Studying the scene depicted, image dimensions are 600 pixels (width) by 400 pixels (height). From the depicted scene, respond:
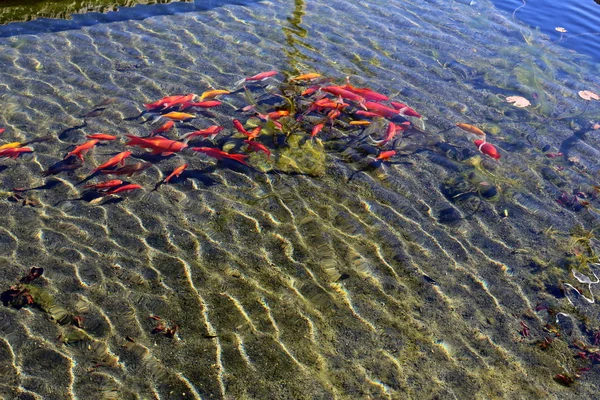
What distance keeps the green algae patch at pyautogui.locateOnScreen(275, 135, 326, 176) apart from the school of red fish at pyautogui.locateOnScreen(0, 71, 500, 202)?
12 cm

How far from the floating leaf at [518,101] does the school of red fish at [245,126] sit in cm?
111

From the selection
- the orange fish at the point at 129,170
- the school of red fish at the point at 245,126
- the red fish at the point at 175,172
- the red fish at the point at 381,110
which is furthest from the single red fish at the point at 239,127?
the red fish at the point at 381,110

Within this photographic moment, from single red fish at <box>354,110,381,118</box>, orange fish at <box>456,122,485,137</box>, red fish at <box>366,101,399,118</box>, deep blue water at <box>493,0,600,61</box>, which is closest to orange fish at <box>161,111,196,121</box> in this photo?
single red fish at <box>354,110,381,118</box>

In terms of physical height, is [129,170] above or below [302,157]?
below

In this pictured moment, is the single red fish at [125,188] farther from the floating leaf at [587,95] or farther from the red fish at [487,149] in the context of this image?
the floating leaf at [587,95]

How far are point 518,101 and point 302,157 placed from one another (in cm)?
319

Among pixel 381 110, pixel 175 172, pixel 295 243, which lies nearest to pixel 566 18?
pixel 381 110

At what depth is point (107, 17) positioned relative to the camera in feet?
24.4

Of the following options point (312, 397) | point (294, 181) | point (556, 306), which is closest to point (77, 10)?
point (294, 181)

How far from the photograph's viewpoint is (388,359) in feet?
11.0

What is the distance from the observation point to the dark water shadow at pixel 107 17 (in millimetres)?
6871

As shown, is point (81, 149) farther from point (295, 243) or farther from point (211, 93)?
point (295, 243)

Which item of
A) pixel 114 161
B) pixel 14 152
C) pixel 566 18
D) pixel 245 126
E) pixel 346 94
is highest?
pixel 566 18

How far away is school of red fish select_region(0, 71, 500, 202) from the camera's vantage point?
465 cm
